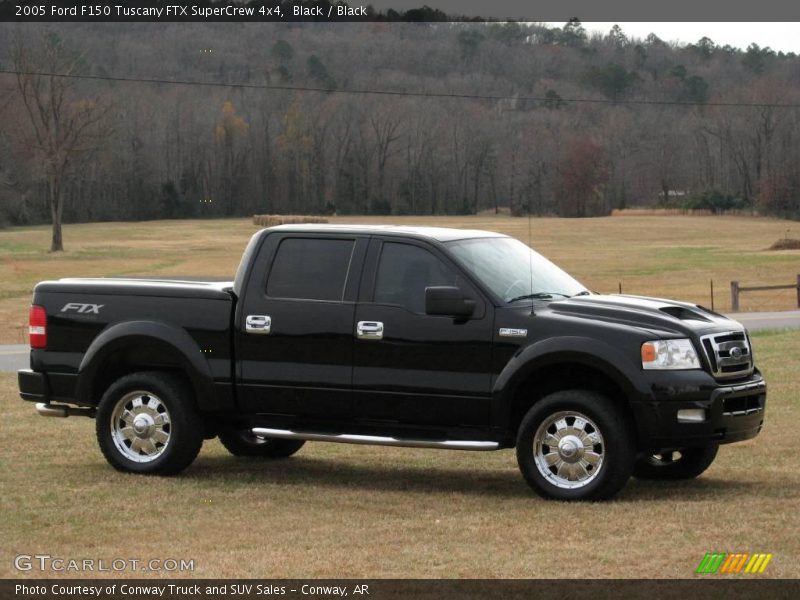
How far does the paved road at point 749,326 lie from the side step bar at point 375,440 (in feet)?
39.8

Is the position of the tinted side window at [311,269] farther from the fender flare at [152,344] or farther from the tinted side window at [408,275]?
the fender flare at [152,344]

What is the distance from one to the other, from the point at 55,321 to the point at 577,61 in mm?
35806

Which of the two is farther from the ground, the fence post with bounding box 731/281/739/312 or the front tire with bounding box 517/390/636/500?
the front tire with bounding box 517/390/636/500

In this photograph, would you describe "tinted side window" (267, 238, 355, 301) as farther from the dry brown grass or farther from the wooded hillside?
the dry brown grass

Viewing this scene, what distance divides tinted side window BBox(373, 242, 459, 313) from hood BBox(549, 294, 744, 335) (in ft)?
2.75

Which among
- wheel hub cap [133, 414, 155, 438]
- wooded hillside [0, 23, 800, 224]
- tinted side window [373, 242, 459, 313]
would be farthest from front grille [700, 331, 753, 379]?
wooded hillside [0, 23, 800, 224]

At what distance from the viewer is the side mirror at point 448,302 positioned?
884 cm

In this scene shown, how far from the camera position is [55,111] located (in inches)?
2901

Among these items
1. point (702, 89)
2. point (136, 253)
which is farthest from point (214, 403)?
point (702, 89)

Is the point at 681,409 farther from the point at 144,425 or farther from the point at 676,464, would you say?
the point at 144,425

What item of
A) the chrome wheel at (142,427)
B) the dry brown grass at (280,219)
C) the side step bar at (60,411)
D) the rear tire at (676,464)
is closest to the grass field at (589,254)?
the dry brown grass at (280,219)

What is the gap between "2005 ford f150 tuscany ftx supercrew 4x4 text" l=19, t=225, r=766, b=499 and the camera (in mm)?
8562

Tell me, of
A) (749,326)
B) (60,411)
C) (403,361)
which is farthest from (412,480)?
(749,326)

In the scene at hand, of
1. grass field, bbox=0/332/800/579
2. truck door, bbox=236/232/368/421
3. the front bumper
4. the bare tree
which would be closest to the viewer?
grass field, bbox=0/332/800/579
